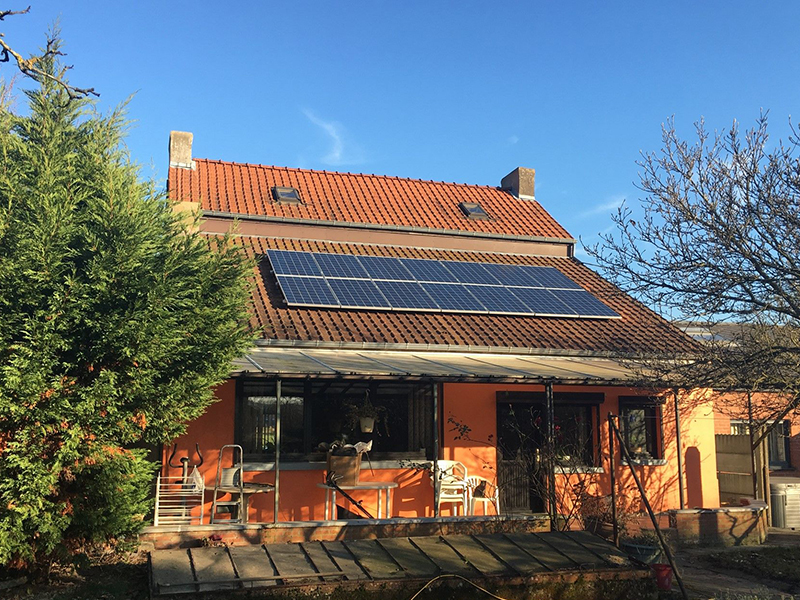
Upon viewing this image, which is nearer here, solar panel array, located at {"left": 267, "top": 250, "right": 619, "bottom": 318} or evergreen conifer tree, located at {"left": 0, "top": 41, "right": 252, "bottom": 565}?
evergreen conifer tree, located at {"left": 0, "top": 41, "right": 252, "bottom": 565}

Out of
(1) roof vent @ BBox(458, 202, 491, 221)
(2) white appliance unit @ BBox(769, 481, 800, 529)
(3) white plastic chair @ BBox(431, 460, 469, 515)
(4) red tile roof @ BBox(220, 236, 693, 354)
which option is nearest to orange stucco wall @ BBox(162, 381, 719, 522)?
(3) white plastic chair @ BBox(431, 460, 469, 515)

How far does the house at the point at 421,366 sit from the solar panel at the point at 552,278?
7 cm

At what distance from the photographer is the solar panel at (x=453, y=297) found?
1475 cm

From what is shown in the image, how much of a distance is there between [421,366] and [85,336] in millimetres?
4853

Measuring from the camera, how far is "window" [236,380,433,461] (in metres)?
12.4

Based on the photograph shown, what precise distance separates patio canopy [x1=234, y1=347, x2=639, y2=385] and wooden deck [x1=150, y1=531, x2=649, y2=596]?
7.36 ft

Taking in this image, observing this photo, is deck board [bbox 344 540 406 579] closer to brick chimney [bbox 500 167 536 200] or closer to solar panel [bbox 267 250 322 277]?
solar panel [bbox 267 250 322 277]

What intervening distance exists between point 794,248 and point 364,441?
724 centimetres

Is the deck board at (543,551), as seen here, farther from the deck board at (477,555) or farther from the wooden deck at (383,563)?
the deck board at (477,555)

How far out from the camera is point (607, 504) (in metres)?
12.8

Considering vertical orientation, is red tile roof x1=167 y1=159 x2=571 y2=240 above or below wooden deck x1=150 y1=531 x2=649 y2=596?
above

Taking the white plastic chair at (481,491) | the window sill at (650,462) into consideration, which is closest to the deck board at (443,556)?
the white plastic chair at (481,491)

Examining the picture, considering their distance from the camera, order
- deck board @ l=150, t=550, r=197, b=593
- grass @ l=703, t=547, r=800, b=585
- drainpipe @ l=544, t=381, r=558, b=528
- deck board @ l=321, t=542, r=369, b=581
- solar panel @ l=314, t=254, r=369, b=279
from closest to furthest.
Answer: deck board @ l=150, t=550, r=197, b=593 → deck board @ l=321, t=542, r=369, b=581 → grass @ l=703, t=547, r=800, b=585 → drainpipe @ l=544, t=381, r=558, b=528 → solar panel @ l=314, t=254, r=369, b=279

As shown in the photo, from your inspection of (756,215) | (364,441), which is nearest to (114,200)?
(364,441)
